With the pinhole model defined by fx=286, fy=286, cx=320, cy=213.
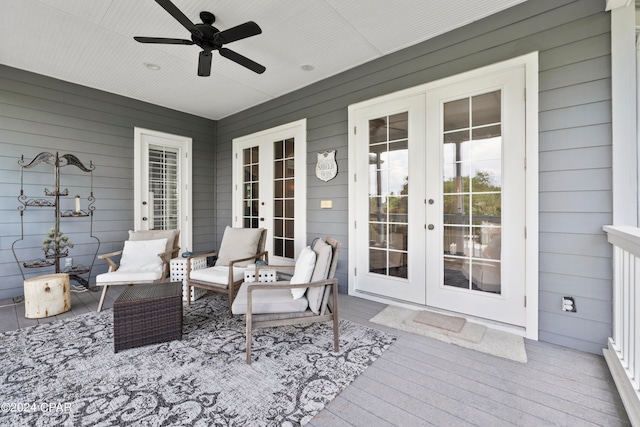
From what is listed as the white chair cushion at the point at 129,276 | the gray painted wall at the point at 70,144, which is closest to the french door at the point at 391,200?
the white chair cushion at the point at 129,276

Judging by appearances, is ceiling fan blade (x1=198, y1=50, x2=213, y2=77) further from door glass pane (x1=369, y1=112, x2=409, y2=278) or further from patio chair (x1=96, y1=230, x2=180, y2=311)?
patio chair (x1=96, y1=230, x2=180, y2=311)

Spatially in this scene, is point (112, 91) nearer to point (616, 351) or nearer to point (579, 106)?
point (579, 106)

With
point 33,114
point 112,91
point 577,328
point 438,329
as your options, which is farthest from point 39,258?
point 577,328

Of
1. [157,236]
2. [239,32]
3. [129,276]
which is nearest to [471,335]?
[239,32]

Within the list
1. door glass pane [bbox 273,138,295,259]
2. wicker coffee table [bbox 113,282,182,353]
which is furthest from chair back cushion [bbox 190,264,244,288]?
door glass pane [bbox 273,138,295,259]

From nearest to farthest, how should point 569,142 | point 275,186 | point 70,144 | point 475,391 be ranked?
point 475,391, point 569,142, point 70,144, point 275,186

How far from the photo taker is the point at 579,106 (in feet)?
7.43

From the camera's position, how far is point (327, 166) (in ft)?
12.9

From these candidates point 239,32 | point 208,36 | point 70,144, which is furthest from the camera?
point 70,144

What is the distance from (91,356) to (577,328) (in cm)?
383

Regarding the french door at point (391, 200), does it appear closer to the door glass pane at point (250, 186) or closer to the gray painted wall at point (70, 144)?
the door glass pane at point (250, 186)

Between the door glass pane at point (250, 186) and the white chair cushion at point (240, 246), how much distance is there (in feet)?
4.15

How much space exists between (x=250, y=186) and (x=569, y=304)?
449 cm

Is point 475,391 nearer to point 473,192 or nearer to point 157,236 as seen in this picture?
point 473,192
